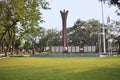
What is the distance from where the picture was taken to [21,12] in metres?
38.2

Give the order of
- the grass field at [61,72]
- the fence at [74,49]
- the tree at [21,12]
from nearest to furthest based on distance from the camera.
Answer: the grass field at [61,72], the tree at [21,12], the fence at [74,49]

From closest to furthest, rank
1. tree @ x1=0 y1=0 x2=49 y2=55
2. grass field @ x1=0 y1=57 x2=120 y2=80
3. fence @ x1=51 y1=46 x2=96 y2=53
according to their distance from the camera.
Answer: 1. grass field @ x1=0 y1=57 x2=120 y2=80
2. tree @ x1=0 y1=0 x2=49 y2=55
3. fence @ x1=51 y1=46 x2=96 y2=53

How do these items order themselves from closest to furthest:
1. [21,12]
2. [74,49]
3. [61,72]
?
[61,72]
[21,12]
[74,49]

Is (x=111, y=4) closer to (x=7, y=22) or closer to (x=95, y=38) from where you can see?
(x=7, y=22)

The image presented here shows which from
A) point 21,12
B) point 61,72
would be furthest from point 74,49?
point 61,72

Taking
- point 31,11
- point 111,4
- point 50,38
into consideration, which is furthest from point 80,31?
point 111,4

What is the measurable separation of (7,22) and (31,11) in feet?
11.9

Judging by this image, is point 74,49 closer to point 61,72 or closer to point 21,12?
point 21,12

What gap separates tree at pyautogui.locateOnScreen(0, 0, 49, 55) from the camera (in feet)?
121

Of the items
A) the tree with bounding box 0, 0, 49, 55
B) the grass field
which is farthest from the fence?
the grass field

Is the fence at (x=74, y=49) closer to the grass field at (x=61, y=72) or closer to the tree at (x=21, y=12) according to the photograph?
the tree at (x=21, y=12)

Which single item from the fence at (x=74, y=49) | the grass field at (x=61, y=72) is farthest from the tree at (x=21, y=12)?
the fence at (x=74, y=49)

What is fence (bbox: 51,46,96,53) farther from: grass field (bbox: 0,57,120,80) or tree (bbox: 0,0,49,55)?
grass field (bbox: 0,57,120,80)

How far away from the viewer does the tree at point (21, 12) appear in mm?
36750
